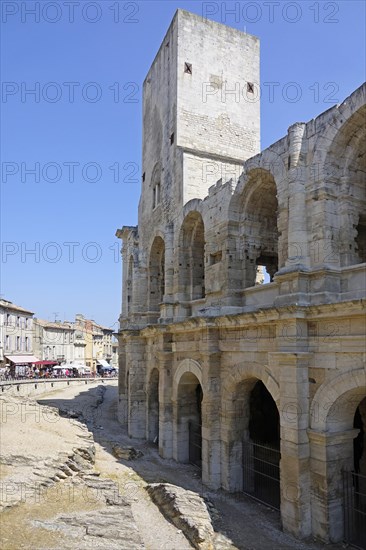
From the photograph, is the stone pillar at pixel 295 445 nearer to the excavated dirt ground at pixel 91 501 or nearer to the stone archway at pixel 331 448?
the stone archway at pixel 331 448

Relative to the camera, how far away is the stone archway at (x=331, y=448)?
9.94 meters

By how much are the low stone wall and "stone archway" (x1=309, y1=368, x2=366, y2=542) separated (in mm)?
22238

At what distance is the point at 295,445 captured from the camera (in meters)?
10.4

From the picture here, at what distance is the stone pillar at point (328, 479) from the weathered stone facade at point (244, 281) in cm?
→ 4

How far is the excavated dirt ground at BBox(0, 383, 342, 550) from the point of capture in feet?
30.7

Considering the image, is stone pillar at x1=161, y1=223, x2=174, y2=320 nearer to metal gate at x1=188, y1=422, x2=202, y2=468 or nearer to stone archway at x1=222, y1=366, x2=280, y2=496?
metal gate at x1=188, y1=422, x2=202, y2=468

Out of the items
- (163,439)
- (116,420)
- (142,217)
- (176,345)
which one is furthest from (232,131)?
(116,420)

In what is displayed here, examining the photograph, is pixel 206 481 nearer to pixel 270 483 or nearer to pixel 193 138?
pixel 270 483

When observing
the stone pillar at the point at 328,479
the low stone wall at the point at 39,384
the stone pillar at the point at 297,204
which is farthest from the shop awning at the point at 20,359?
the stone pillar at the point at 328,479

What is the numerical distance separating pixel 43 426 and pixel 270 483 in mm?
8537

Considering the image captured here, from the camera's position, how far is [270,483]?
45.8ft

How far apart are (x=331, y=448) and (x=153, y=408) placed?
1126 cm

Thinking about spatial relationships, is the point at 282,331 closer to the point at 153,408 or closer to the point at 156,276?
the point at 153,408

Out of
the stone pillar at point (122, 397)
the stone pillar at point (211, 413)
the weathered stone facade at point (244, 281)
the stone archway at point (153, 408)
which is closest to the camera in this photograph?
the weathered stone facade at point (244, 281)
